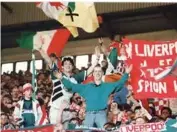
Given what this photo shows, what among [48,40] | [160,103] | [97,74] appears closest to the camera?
[97,74]

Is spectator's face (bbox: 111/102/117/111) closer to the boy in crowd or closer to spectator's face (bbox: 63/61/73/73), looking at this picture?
spectator's face (bbox: 63/61/73/73)

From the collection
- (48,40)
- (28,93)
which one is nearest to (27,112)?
(28,93)

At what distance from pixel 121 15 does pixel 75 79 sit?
5292 mm

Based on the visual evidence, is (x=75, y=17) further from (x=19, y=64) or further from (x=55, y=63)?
(x=19, y=64)

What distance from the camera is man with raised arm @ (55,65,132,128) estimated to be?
6.99 metres

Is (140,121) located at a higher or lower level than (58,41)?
lower

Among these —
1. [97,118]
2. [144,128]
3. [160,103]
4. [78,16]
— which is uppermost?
[78,16]

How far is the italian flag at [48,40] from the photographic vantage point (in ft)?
28.3

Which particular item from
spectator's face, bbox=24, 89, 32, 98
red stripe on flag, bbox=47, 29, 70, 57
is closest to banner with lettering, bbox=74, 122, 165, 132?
spectator's face, bbox=24, 89, 32, 98

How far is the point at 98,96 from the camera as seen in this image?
23.1 feet

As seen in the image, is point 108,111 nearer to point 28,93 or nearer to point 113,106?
point 113,106

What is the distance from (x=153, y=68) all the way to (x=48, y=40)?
2.30m

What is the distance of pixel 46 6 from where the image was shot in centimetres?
859

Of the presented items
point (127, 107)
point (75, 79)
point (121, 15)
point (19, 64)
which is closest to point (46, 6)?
point (75, 79)
